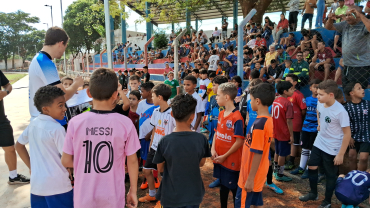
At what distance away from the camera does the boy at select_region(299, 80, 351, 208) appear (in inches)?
114

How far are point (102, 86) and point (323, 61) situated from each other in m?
5.59

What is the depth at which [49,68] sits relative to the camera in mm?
2498

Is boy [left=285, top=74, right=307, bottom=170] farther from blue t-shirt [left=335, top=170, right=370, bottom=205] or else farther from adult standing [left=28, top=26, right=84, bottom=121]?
adult standing [left=28, top=26, right=84, bottom=121]

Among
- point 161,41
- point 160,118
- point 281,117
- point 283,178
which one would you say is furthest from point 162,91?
point 161,41

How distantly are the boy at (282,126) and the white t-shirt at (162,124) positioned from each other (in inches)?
76.9

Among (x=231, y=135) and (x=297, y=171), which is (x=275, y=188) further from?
(x=231, y=135)

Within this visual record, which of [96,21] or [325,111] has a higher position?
[96,21]

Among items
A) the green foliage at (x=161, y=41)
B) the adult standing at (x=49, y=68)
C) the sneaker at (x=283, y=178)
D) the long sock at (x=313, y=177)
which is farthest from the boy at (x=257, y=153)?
the green foliage at (x=161, y=41)

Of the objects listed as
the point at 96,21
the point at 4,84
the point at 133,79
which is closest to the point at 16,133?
the point at 4,84

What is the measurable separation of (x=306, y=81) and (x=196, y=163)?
450 centimetres

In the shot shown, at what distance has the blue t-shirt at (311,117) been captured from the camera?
4149 millimetres

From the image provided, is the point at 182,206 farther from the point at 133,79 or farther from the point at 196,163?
the point at 133,79

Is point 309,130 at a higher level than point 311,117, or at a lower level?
lower

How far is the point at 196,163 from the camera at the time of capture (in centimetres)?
204
